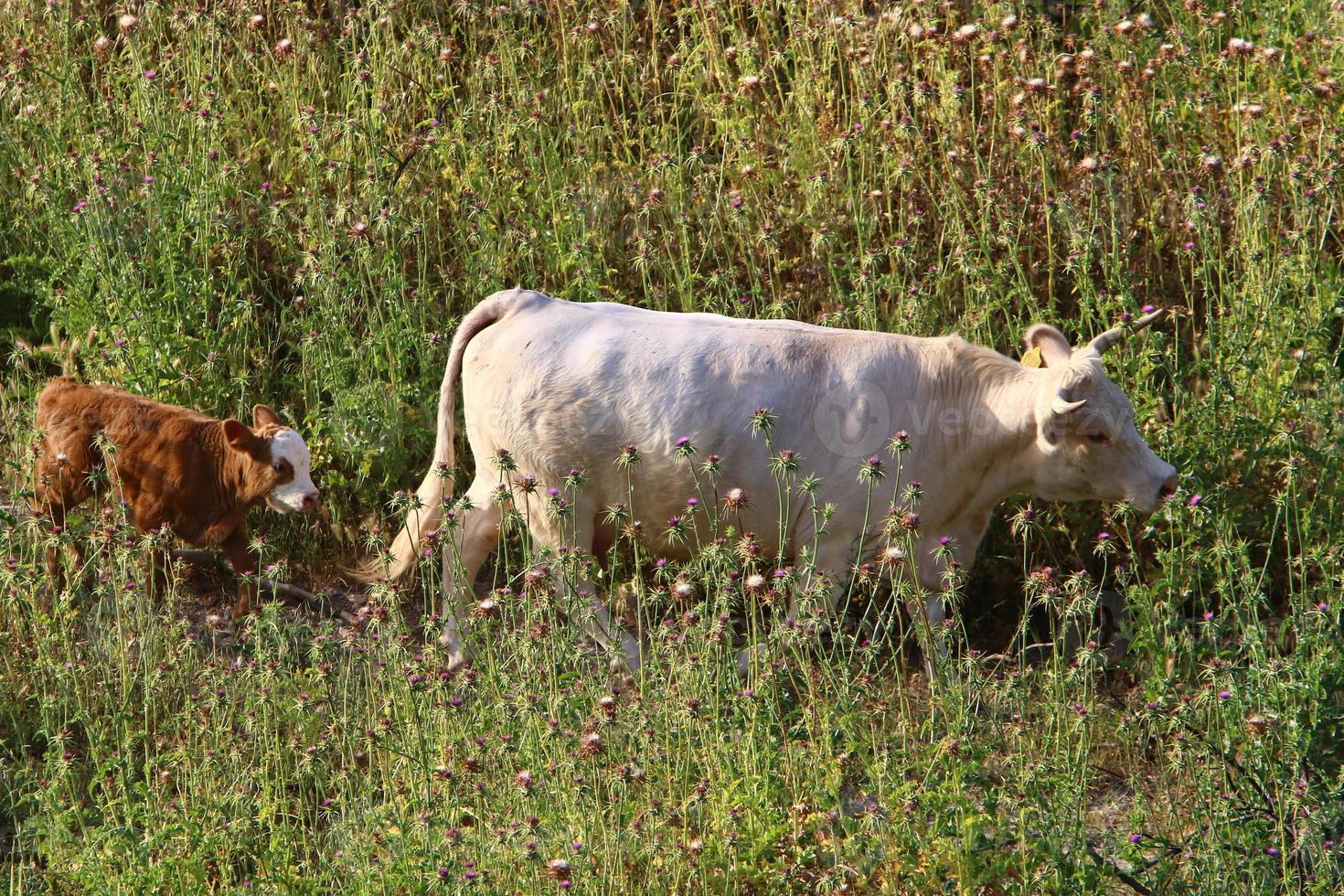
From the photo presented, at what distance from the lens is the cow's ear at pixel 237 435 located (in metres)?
6.59

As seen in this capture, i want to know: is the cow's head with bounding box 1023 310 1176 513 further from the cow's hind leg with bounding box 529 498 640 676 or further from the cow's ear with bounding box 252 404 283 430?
the cow's ear with bounding box 252 404 283 430

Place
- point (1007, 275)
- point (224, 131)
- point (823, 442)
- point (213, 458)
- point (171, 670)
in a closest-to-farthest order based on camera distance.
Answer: point (171, 670) < point (823, 442) < point (213, 458) < point (1007, 275) < point (224, 131)

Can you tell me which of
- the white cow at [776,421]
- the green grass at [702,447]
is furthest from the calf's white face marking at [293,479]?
the white cow at [776,421]

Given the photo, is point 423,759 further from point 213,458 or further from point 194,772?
point 213,458

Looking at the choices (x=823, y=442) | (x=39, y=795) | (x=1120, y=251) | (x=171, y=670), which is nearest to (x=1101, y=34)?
(x=1120, y=251)

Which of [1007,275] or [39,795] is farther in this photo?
[1007,275]

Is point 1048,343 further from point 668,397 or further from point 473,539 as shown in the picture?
point 473,539

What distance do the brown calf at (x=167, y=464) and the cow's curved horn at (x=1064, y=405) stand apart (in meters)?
3.01

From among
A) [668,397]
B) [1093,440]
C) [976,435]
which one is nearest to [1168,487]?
[1093,440]

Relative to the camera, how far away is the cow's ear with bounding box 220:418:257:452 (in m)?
6.59

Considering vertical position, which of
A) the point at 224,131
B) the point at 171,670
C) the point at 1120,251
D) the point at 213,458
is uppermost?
the point at 224,131

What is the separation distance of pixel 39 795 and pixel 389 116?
5132 mm

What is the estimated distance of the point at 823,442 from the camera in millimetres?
6270

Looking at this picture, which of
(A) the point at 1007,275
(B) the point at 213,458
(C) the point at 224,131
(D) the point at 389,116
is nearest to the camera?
(B) the point at 213,458
